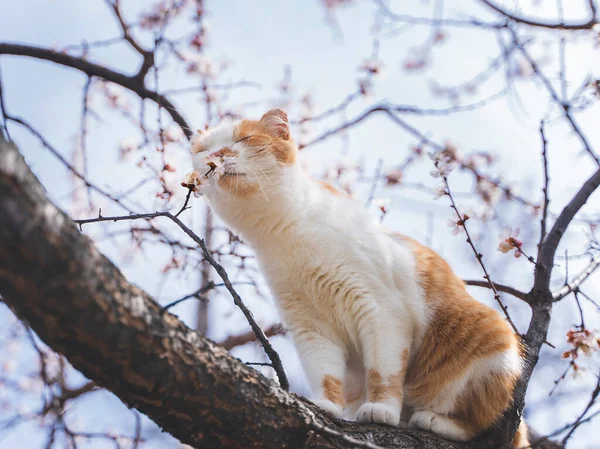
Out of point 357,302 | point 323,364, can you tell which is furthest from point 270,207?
point 323,364

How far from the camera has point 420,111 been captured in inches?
172

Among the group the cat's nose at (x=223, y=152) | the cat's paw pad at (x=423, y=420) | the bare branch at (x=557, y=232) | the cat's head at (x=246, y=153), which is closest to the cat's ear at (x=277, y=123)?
the cat's head at (x=246, y=153)

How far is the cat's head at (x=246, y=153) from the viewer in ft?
9.44

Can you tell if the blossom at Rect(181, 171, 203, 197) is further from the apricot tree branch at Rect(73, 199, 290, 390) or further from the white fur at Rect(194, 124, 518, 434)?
the white fur at Rect(194, 124, 518, 434)

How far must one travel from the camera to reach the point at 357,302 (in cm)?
271

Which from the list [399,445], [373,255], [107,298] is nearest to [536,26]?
[373,255]

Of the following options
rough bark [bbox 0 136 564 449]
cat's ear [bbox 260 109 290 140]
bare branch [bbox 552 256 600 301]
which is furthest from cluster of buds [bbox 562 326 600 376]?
cat's ear [bbox 260 109 290 140]

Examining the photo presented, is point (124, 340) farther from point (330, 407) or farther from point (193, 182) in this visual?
point (330, 407)

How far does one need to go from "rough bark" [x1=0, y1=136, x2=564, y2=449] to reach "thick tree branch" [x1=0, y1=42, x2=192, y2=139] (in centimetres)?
254

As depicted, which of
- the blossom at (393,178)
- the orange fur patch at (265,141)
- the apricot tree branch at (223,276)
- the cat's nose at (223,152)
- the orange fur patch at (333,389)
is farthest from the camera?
the blossom at (393,178)

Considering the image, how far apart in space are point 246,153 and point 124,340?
5.98ft

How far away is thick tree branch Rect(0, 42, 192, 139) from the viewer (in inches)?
151

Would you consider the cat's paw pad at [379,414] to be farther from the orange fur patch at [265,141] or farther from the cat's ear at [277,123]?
the cat's ear at [277,123]

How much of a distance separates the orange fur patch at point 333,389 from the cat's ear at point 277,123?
1.34 meters
